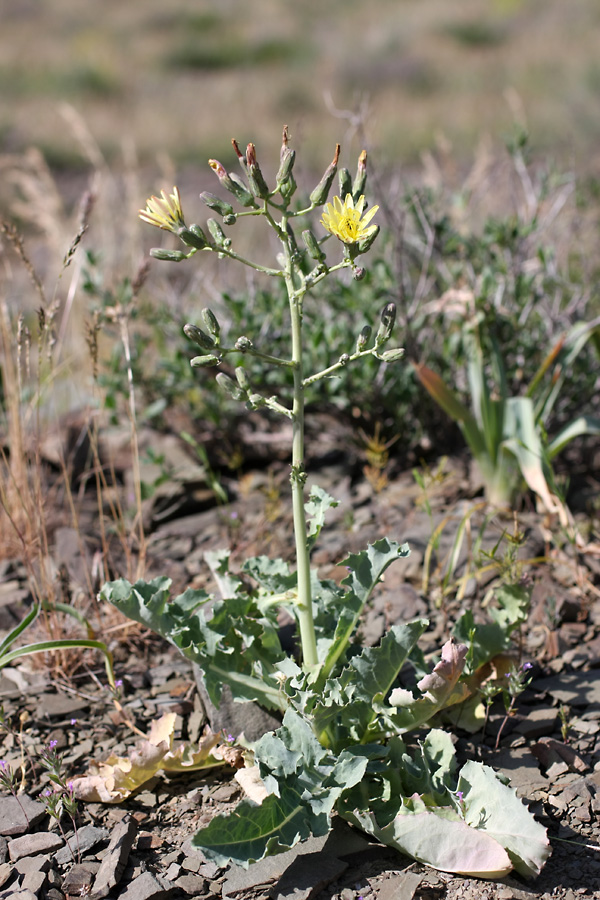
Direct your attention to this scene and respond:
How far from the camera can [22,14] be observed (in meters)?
28.5

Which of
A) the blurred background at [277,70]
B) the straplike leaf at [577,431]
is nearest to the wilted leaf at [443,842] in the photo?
the straplike leaf at [577,431]

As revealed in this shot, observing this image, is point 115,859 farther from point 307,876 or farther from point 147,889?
point 307,876

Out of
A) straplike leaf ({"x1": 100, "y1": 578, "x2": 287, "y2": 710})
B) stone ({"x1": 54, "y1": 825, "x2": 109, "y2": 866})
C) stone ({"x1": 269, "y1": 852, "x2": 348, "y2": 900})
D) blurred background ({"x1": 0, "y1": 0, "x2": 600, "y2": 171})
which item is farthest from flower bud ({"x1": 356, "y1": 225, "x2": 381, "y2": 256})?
blurred background ({"x1": 0, "y1": 0, "x2": 600, "y2": 171})

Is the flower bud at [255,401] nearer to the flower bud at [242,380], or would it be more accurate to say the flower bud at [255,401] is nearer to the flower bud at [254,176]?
the flower bud at [242,380]

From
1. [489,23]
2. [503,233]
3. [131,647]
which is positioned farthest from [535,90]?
[131,647]

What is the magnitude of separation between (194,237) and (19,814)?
1298 mm

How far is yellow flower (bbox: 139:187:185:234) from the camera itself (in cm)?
148

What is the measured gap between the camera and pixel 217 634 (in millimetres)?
1769

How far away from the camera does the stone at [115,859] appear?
1.51 metres

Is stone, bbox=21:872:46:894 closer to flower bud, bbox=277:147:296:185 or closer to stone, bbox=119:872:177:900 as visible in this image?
stone, bbox=119:872:177:900

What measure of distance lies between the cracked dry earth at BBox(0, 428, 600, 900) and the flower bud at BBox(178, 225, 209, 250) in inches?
47.7

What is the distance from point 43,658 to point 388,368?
170 cm

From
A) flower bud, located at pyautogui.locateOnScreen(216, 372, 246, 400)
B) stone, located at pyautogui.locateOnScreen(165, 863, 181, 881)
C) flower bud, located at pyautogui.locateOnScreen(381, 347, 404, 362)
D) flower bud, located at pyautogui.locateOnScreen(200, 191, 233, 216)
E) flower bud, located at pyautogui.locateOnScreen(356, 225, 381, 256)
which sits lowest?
stone, located at pyautogui.locateOnScreen(165, 863, 181, 881)

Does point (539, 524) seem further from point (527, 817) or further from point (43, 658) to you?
point (43, 658)
